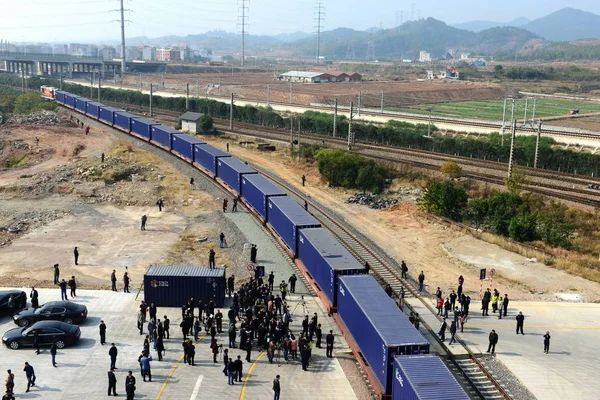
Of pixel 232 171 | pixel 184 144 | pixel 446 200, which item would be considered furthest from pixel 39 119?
pixel 446 200

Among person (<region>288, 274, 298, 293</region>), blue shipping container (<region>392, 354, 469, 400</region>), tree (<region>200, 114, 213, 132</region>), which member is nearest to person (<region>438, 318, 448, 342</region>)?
blue shipping container (<region>392, 354, 469, 400</region>)

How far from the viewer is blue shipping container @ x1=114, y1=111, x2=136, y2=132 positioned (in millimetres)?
82625

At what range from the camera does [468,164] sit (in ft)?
217

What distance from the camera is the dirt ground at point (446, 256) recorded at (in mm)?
37031

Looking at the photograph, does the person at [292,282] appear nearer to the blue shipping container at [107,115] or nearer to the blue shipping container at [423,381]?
the blue shipping container at [423,381]

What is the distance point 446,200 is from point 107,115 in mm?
57544

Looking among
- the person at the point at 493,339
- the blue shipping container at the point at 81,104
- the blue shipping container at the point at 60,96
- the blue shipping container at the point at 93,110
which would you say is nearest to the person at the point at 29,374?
the person at the point at 493,339

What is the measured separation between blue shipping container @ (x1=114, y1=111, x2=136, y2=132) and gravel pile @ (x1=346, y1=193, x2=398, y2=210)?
1513 inches

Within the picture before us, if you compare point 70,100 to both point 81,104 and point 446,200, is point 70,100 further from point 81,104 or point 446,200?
point 446,200

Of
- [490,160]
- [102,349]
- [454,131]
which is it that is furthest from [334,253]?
[454,131]

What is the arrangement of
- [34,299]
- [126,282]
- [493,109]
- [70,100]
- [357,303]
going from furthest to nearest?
[493,109] < [70,100] < [126,282] < [34,299] < [357,303]

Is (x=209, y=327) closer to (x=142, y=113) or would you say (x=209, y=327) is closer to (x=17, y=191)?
(x=17, y=191)

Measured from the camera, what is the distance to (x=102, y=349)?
89.6 ft

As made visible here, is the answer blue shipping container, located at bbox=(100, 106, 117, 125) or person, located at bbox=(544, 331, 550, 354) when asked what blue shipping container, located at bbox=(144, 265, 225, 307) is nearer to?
person, located at bbox=(544, 331, 550, 354)
